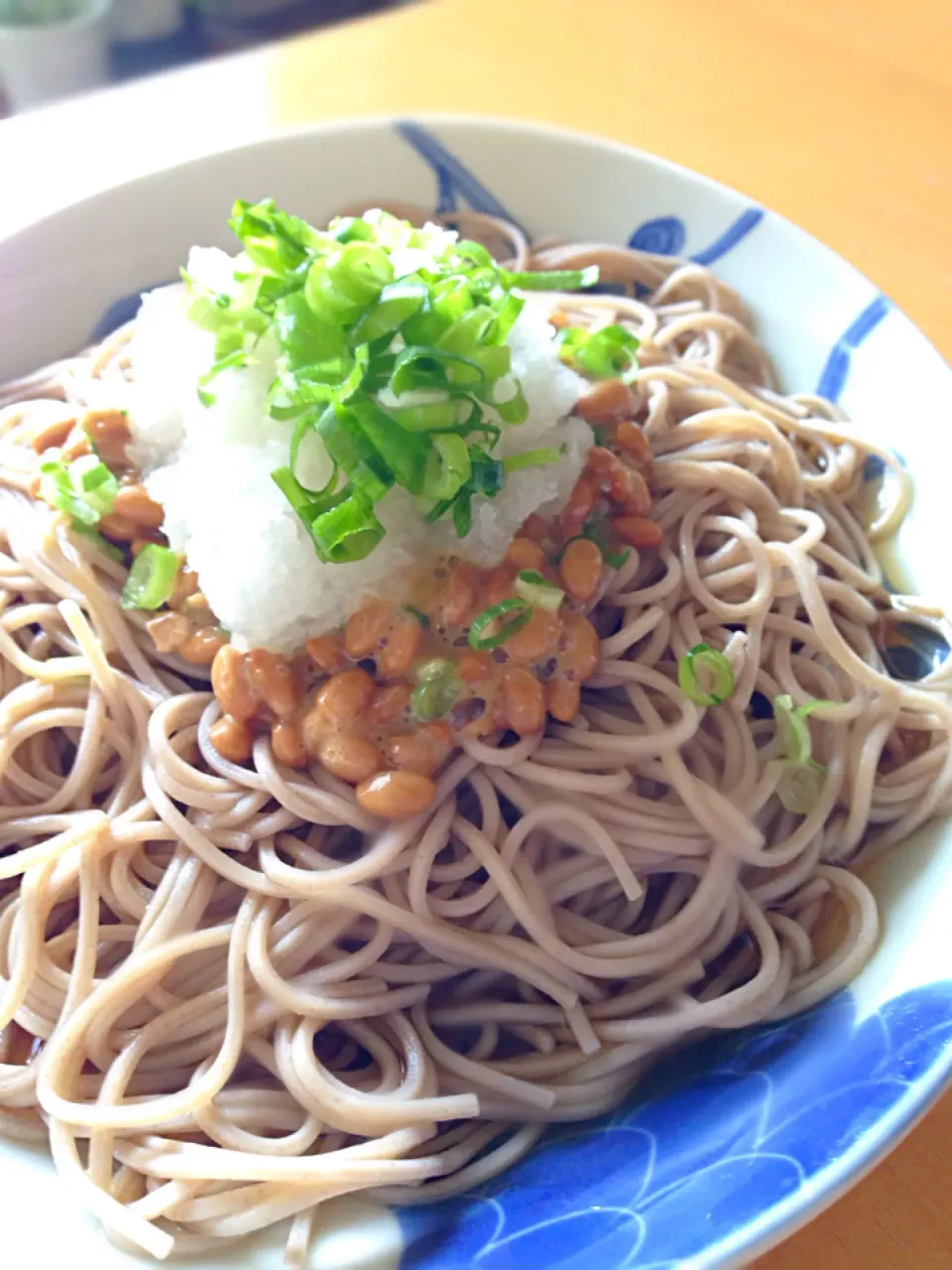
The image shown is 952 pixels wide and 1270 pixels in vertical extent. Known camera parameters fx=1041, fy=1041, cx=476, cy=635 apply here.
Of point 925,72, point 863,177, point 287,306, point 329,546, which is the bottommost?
point 329,546

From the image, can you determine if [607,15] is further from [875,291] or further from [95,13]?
[95,13]

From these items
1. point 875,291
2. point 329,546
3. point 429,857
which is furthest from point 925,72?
point 429,857

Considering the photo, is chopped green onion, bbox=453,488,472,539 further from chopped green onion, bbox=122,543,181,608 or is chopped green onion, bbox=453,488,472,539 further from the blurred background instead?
the blurred background

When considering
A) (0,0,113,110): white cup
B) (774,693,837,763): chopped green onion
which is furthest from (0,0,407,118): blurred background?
(774,693,837,763): chopped green onion

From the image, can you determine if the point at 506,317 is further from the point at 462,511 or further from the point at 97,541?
the point at 97,541

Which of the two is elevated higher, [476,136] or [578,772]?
[476,136]

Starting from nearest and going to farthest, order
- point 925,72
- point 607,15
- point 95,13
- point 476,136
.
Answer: point 476,136, point 925,72, point 607,15, point 95,13

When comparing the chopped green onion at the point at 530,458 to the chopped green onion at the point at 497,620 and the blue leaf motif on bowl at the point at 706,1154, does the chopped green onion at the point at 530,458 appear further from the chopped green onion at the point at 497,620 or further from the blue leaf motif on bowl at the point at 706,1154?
the blue leaf motif on bowl at the point at 706,1154
